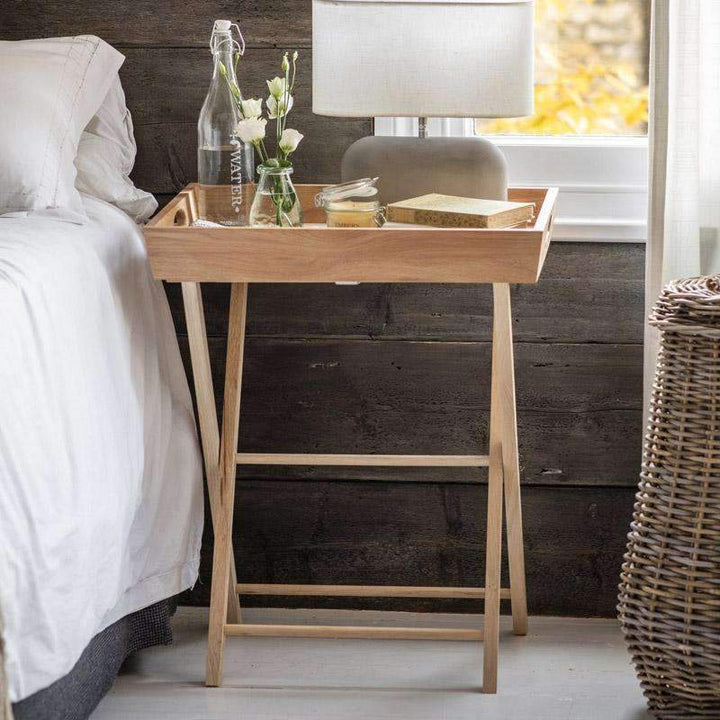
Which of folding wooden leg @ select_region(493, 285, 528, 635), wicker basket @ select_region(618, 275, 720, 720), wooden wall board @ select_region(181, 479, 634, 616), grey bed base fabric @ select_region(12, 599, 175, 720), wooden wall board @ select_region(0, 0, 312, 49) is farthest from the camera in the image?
wooden wall board @ select_region(181, 479, 634, 616)

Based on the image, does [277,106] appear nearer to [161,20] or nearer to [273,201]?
[273,201]

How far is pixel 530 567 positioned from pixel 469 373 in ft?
1.38

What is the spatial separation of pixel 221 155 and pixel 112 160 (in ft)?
0.77

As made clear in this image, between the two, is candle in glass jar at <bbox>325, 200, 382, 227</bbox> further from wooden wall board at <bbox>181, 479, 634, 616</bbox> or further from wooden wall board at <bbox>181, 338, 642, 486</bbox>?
wooden wall board at <bbox>181, 479, 634, 616</bbox>

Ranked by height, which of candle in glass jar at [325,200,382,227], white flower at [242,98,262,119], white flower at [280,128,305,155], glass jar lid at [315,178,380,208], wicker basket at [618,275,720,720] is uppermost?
white flower at [242,98,262,119]

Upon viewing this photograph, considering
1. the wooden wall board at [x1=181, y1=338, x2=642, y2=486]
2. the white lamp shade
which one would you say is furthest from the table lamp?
the wooden wall board at [x1=181, y1=338, x2=642, y2=486]

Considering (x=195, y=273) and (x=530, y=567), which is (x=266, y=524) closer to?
(x=530, y=567)

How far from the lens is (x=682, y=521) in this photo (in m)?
1.54

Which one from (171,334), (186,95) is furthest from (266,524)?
(186,95)

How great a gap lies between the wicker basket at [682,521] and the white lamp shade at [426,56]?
420 millimetres

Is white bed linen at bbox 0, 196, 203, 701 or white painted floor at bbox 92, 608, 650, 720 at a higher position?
white bed linen at bbox 0, 196, 203, 701

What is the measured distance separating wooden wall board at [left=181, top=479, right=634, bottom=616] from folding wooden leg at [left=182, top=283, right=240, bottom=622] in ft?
0.64

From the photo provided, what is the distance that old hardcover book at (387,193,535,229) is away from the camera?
5.17 feet

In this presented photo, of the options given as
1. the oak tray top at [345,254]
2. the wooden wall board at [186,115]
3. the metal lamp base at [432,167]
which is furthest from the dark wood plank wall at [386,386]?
the oak tray top at [345,254]
